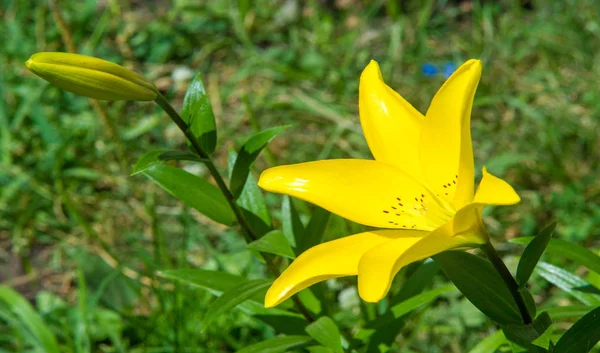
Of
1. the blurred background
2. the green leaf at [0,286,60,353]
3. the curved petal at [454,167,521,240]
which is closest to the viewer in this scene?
the curved petal at [454,167,521,240]

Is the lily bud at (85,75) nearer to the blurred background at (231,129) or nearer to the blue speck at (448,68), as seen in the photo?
the blurred background at (231,129)

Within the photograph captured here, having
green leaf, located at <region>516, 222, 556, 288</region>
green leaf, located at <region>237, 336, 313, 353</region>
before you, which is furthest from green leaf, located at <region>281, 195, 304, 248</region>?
green leaf, located at <region>516, 222, 556, 288</region>

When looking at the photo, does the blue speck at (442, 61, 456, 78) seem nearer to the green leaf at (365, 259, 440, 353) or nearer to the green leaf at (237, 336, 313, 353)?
the green leaf at (365, 259, 440, 353)

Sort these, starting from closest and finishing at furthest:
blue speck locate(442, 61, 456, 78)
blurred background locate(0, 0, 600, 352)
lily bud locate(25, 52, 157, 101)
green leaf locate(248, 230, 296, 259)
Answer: lily bud locate(25, 52, 157, 101)
green leaf locate(248, 230, 296, 259)
blurred background locate(0, 0, 600, 352)
blue speck locate(442, 61, 456, 78)

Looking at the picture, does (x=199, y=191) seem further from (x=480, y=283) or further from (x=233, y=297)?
(x=480, y=283)

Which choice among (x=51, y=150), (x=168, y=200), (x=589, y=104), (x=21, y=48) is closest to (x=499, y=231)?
(x=589, y=104)
